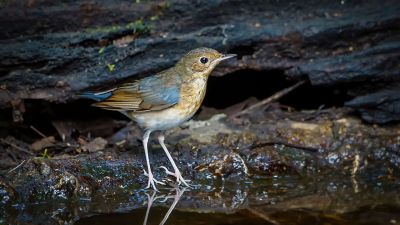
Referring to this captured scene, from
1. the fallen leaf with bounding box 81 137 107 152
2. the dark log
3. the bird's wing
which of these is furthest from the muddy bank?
the bird's wing

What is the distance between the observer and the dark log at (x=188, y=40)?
6.75 m

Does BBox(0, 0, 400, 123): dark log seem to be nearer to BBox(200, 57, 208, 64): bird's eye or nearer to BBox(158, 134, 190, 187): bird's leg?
BBox(200, 57, 208, 64): bird's eye

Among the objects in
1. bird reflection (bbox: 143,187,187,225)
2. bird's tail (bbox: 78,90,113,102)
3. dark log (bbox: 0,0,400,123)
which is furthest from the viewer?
dark log (bbox: 0,0,400,123)

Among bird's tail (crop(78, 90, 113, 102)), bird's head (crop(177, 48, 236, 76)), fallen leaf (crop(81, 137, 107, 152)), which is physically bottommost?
fallen leaf (crop(81, 137, 107, 152))

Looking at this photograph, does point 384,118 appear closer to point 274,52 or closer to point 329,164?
point 329,164

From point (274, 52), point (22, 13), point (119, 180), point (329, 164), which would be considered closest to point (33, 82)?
point (22, 13)

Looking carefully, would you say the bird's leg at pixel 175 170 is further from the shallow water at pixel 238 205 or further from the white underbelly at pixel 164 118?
the white underbelly at pixel 164 118

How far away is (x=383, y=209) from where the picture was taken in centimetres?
567

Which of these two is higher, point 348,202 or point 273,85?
point 273,85

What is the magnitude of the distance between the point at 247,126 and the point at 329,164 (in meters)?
0.99

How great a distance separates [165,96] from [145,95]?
20 cm

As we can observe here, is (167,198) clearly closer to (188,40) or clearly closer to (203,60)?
(203,60)

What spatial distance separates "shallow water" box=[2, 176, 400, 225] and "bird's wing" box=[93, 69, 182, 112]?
0.81 metres

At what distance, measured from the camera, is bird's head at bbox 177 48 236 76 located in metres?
6.37
